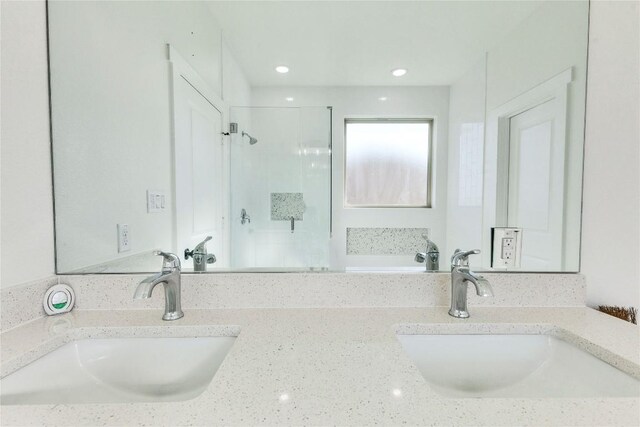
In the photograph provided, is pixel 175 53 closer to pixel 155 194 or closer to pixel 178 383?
pixel 155 194

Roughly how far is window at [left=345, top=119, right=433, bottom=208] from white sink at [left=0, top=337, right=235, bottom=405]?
69 cm

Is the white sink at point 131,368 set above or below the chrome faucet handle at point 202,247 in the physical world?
below

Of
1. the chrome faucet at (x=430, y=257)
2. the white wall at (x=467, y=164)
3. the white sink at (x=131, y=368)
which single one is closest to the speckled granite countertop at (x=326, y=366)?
the white sink at (x=131, y=368)

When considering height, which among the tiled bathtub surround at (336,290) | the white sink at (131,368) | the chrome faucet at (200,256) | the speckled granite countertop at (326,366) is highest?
the chrome faucet at (200,256)

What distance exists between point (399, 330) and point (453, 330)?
0.16 m

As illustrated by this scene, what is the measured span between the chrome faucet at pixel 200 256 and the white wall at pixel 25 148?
0.41 meters

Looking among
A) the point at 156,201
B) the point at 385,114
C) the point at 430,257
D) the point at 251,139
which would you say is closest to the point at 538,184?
the point at 430,257

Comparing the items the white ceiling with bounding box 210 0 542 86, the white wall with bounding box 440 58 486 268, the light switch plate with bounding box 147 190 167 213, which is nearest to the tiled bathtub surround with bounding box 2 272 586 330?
the white wall with bounding box 440 58 486 268

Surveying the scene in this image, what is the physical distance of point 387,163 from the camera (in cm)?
109

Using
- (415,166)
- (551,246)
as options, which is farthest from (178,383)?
(551,246)

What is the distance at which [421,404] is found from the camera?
1.57ft

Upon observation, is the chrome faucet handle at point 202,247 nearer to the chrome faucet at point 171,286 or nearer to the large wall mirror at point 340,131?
the large wall mirror at point 340,131

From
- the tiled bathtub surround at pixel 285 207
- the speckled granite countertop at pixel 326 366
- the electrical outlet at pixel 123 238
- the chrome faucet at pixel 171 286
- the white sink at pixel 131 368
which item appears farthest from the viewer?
the tiled bathtub surround at pixel 285 207

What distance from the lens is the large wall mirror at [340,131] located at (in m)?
1.00
